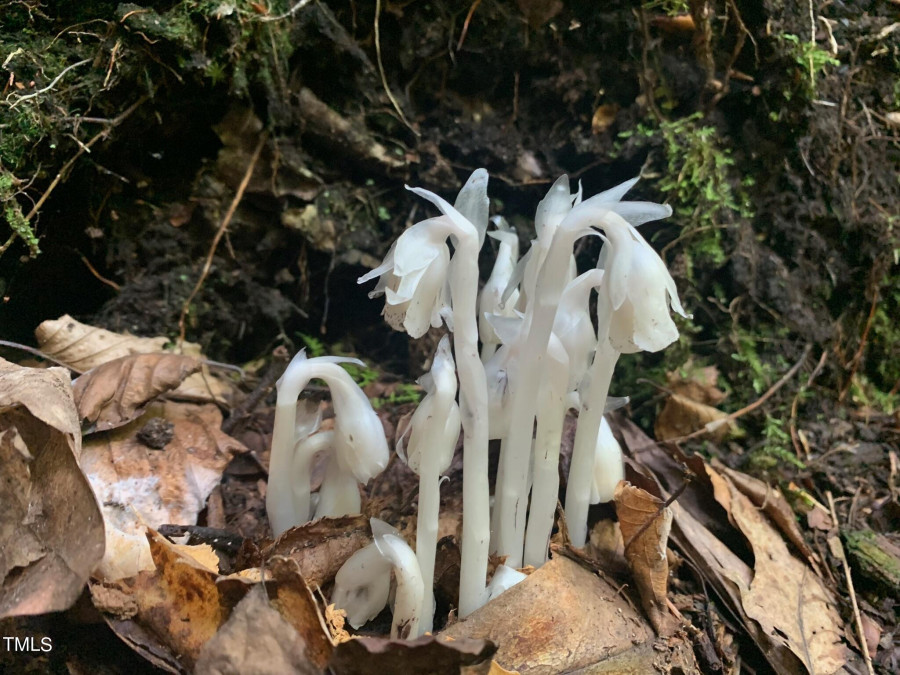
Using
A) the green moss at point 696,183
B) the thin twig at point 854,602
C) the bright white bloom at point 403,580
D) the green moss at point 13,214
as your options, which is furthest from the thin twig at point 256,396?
the thin twig at point 854,602

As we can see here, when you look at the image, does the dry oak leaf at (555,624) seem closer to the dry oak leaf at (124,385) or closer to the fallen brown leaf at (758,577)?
the fallen brown leaf at (758,577)

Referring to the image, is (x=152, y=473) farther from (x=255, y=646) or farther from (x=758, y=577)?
(x=758, y=577)

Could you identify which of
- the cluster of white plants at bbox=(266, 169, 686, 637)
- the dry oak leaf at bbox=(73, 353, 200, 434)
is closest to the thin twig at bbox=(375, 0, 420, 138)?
the cluster of white plants at bbox=(266, 169, 686, 637)

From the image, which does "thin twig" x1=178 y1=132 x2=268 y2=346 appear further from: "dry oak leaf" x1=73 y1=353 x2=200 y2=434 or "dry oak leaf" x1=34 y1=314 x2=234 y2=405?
"dry oak leaf" x1=73 y1=353 x2=200 y2=434

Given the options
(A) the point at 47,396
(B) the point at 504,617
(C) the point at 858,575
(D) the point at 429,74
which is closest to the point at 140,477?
(A) the point at 47,396

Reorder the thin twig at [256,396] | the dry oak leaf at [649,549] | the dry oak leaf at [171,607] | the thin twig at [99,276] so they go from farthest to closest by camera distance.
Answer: the thin twig at [99,276] → the thin twig at [256,396] → the dry oak leaf at [649,549] → the dry oak leaf at [171,607]

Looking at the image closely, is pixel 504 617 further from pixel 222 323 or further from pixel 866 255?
pixel 866 255
